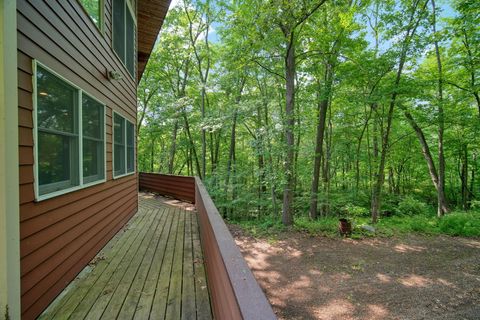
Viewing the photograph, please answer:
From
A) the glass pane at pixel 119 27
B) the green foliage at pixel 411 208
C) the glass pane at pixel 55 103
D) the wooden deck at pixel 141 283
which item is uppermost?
the glass pane at pixel 119 27

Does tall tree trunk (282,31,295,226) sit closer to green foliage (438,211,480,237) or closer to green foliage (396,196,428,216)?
green foliage (438,211,480,237)

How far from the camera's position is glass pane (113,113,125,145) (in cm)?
461

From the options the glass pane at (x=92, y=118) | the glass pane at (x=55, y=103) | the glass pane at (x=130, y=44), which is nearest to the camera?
the glass pane at (x=55, y=103)

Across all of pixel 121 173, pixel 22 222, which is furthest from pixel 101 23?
pixel 22 222

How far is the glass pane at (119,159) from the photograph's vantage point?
466 centimetres

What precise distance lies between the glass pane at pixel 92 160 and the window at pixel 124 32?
2.02 metres

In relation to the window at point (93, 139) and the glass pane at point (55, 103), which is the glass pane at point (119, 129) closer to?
the window at point (93, 139)

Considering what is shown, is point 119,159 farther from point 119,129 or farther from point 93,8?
point 93,8

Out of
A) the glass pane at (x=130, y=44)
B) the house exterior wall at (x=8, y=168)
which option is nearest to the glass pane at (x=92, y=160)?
the house exterior wall at (x=8, y=168)

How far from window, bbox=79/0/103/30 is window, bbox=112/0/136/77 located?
0.67 m

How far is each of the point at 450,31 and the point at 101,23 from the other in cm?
998

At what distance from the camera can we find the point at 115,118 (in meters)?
4.59

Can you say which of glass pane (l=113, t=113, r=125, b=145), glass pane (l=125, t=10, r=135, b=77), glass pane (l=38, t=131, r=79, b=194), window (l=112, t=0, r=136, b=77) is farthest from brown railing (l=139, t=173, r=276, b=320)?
glass pane (l=125, t=10, r=135, b=77)

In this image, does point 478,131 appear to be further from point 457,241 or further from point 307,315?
point 307,315
